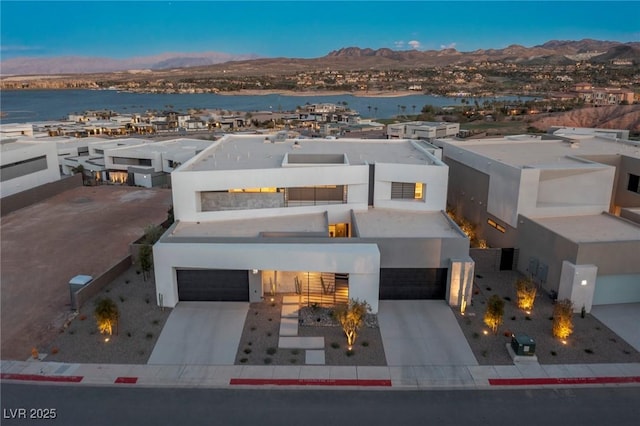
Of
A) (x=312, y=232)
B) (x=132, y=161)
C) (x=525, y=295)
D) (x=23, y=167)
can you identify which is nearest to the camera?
(x=525, y=295)

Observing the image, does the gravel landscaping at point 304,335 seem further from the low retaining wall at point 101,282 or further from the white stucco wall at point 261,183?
the low retaining wall at point 101,282

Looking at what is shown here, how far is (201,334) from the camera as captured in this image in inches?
705

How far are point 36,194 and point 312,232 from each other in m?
29.4

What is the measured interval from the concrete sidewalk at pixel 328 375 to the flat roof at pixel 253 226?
7.10 meters

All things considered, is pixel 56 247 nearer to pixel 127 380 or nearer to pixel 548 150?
pixel 127 380

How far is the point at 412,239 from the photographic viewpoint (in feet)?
66.6

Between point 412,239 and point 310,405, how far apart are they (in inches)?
356

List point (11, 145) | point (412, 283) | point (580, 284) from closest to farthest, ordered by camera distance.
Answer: point (580, 284) → point (412, 283) → point (11, 145)

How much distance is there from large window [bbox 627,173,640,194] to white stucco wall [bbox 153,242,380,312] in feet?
65.3

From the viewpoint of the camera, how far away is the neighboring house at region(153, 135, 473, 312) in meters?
19.4

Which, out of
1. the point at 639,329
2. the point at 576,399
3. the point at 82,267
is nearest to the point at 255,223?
the point at 82,267

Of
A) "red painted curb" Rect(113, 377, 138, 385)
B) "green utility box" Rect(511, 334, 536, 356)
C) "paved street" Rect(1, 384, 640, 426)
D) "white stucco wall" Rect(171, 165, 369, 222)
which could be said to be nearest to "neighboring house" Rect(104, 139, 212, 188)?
"white stucco wall" Rect(171, 165, 369, 222)

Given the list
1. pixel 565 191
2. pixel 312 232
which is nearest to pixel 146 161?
pixel 312 232

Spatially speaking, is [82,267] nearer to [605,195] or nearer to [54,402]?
[54,402]
